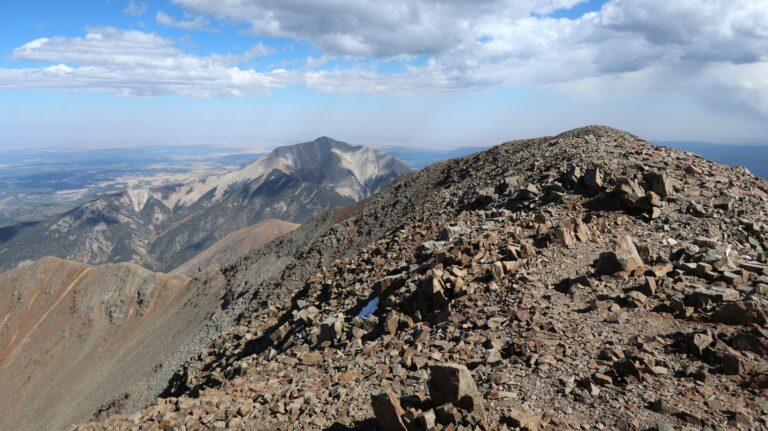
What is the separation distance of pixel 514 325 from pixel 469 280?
11.6ft

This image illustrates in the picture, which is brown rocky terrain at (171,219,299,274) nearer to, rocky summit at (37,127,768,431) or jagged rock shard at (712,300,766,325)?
rocky summit at (37,127,768,431)

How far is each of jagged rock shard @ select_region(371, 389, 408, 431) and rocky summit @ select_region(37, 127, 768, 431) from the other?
5cm

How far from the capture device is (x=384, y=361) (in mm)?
13867

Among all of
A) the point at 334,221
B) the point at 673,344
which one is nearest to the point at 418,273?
the point at 673,344

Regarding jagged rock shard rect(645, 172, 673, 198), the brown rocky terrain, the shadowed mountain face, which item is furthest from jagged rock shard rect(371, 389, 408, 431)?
the brown rocky terrain

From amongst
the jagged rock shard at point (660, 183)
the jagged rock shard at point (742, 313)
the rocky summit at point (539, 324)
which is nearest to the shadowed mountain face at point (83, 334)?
the rocky summit at point (539, 324)

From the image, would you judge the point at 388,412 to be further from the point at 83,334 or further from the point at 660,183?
the point at 83,334

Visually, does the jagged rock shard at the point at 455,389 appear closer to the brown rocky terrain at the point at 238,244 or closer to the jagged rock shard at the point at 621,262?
the jagged rock shard at the point at 621,262

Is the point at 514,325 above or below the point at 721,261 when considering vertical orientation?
below

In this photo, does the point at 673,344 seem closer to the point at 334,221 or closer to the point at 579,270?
the point at 579,270

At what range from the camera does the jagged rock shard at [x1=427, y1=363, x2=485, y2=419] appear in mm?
9570

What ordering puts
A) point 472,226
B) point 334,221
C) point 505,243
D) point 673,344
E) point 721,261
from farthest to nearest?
1. point 334,221
2. point 472,226
3. point 505,243
4. point 721,261
5. point 673,344

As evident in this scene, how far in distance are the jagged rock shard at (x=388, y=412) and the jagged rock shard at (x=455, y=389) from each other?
88 centimetres

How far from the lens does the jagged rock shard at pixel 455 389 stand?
957 centimetres
